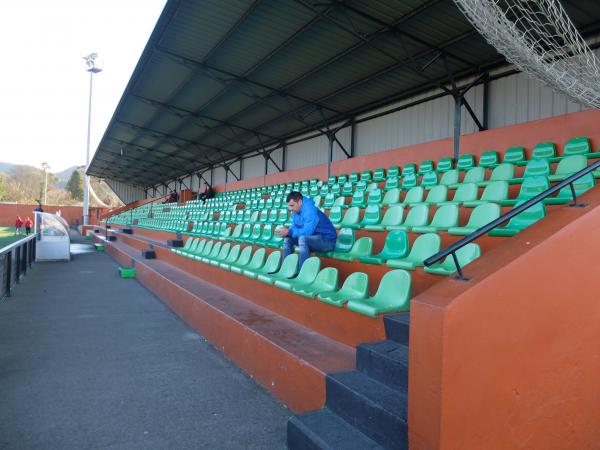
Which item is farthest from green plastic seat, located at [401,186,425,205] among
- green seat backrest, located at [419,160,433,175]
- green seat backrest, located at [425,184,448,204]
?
green seat backrest, located at [419,160,433,175]

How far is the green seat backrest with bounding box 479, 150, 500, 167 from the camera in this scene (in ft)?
20.7

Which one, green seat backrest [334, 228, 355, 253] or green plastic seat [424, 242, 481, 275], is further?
green seat backrest [334, 228, 355, 253]

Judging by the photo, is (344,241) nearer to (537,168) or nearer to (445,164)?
(537,168)

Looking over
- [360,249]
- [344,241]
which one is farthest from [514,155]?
[360,249]

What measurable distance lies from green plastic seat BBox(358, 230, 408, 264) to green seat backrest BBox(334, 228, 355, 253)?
541mm

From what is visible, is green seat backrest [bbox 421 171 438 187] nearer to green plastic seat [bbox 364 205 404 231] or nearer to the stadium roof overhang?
green plastic seat [bbox 364 205 404 231]

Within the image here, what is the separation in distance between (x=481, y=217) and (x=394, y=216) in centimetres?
128

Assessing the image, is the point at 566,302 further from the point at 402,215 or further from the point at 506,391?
the point at 402,215

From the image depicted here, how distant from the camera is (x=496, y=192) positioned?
430cm

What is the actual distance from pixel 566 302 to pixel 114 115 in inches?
604

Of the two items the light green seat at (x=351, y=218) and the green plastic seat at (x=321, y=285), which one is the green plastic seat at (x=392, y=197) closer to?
the light green seat at (x=351, y=218)

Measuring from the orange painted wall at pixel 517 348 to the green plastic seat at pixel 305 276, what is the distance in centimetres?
214

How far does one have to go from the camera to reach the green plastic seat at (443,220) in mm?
4023

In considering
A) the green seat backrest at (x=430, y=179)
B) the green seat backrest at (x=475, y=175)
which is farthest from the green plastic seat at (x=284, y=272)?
the green seat backrest at (x=430, y=179)
